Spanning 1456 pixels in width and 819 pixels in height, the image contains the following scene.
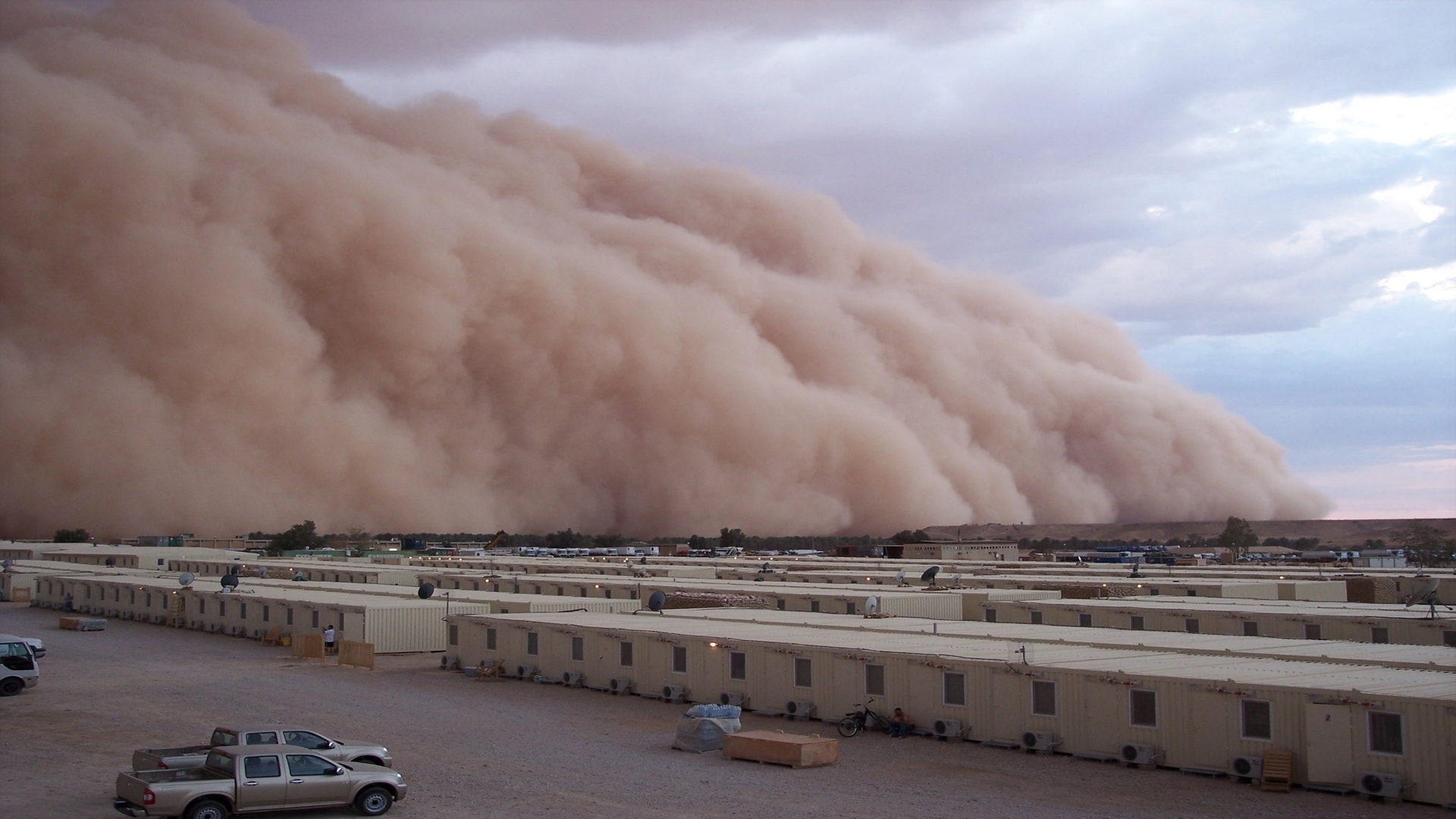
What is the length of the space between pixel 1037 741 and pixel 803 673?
9.80 feet

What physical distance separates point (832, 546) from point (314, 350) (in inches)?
994

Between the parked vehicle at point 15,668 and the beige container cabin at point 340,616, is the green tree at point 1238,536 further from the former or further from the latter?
the parked vehicle at point 15,668

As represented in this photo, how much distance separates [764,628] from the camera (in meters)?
16.9

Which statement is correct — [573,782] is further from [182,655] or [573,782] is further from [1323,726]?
[182,655]

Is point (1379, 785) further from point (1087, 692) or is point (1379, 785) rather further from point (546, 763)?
point (546, 763)

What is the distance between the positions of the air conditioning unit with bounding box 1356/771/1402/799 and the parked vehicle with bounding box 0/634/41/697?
15.0 meters

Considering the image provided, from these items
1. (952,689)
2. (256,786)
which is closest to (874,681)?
(952,689)

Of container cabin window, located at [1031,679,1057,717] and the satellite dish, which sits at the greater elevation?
the satellite dish

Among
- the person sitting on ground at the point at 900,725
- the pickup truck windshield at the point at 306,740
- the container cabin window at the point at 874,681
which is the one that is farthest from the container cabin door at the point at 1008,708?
the pickup truck windshield at the point at 306,740

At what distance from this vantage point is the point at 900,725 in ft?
42.4

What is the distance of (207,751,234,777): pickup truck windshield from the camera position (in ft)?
31.3

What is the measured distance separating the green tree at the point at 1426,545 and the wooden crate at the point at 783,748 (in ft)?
107

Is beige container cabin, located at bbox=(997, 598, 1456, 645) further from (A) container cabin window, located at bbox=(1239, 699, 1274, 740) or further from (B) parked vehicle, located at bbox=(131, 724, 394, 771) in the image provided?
(B) parked vehicle, located at bbox=(131, 724, 394, 771)

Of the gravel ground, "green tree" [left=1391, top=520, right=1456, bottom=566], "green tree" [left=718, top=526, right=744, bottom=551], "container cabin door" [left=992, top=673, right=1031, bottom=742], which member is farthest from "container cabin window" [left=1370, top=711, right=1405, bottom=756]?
"green tree" [left=718, top=526, right=744, bottom=551]
